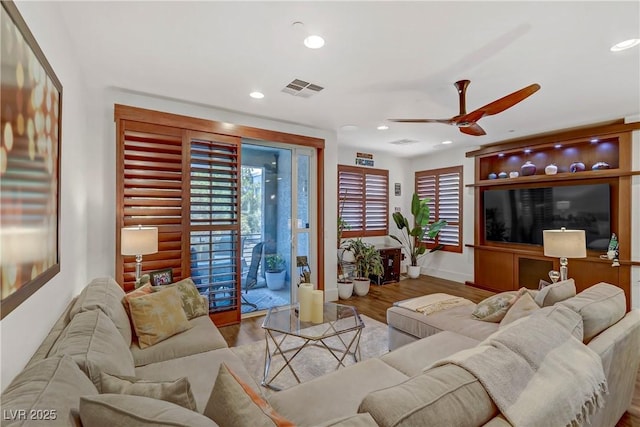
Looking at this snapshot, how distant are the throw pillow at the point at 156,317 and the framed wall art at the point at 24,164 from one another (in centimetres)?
65

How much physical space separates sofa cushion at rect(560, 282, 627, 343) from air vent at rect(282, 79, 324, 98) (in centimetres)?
261

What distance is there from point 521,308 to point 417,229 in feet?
13.5

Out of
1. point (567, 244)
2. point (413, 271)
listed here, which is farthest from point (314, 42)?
point (413, 271)

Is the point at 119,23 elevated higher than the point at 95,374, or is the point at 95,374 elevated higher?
the point at 119,23

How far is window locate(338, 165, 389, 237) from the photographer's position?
20.1 feet

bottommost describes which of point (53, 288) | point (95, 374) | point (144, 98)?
point (95, 374)

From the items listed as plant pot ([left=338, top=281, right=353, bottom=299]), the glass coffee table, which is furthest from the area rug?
plant pot ([left=338, top=281, right=353, bottom=299])

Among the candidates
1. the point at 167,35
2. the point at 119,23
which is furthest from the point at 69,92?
the point at 167,35

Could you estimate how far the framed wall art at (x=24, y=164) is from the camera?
1.03m

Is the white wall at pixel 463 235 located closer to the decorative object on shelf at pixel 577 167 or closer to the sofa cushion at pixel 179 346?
the decorative object on shelf at pixel 577 167

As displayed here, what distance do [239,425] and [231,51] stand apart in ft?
7.90

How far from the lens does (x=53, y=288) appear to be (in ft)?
5.57

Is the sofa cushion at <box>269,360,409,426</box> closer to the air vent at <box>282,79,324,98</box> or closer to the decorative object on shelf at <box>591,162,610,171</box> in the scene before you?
the air vent at <box>282,79,324,98</box>

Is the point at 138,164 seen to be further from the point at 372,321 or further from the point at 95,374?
the point at 372,321
